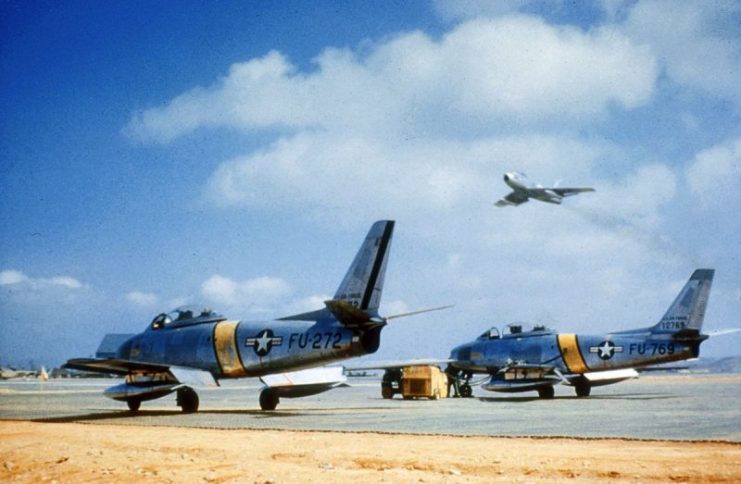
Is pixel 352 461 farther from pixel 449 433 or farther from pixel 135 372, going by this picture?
pixel 135 372

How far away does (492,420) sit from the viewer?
682 inches

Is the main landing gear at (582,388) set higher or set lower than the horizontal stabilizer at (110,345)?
lower

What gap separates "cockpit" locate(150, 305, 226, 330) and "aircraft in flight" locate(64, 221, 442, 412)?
3cm

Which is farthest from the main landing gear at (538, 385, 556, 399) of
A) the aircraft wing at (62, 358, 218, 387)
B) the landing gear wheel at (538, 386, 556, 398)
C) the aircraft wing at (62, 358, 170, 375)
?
the aircraft wing at (62, 358, 170, 375)

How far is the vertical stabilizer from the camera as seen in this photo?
19328mm

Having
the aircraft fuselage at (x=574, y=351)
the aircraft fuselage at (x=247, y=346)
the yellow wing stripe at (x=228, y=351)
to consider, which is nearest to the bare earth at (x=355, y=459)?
the aircraft fuselage at (x=247, y=346)

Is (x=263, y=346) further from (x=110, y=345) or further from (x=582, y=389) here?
(x=582, y=389)

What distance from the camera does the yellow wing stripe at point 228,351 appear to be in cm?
2139

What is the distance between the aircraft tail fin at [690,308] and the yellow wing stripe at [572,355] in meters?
3.57

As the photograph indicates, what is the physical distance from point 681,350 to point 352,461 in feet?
83.0

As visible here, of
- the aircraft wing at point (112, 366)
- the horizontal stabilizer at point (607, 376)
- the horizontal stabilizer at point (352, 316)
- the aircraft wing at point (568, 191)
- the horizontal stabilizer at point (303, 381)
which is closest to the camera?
the horizontal stabilizer at point (352, 316)

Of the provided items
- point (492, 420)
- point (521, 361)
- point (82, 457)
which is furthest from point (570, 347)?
point (82, 457)

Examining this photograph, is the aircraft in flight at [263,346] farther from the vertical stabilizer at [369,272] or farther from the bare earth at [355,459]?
the bare earth at [355,459]

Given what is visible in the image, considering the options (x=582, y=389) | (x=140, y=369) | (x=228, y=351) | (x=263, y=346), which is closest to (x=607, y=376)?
(x=582, y=389)
